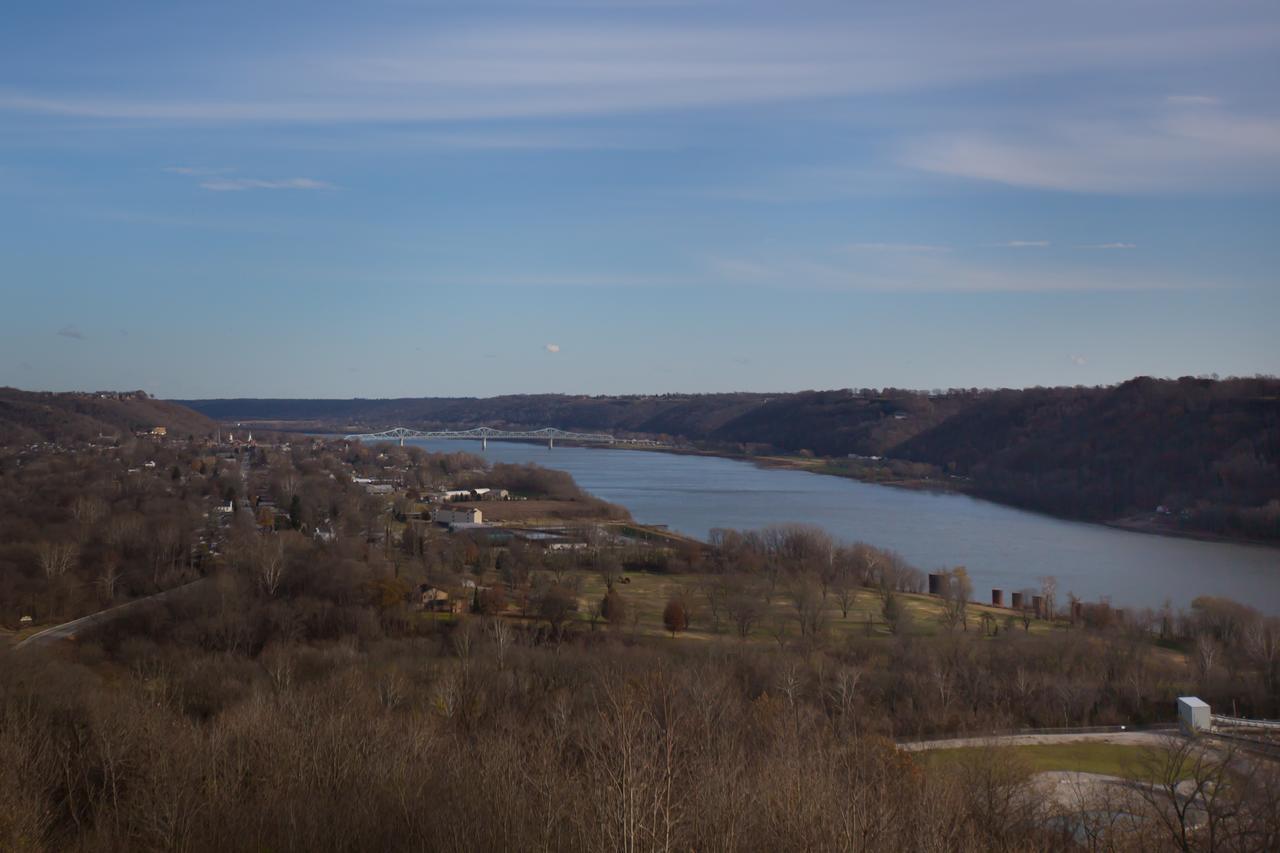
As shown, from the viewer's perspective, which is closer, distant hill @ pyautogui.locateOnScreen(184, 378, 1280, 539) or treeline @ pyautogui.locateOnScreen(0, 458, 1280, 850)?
treeline @ pyautogui.locateOnScreen(0, 458, 1280, 850)

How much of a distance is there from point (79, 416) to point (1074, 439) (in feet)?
89.1

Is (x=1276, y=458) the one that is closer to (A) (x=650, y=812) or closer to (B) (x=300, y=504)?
(B) (x=300, y=504)

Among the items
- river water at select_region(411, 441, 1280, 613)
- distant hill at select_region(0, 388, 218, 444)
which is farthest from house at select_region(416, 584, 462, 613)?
distant hill at select_region(0, 388, 218, 444)

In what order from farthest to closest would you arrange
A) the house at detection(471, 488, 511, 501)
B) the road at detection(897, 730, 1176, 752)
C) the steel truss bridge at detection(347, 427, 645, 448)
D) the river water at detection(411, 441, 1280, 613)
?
1. the steel truss bridge at detection(347, 427, 645, 448)
2. the house at detection(471, 488, 511, 501)
3. the river water at detection(411, 441, 1280, 613)
4. the road at detection(897, 730, 1176, 752)

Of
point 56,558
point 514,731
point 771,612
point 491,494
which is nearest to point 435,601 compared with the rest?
point 771,612

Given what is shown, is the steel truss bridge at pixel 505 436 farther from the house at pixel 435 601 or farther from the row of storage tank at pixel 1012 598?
the house at pixel 435 601

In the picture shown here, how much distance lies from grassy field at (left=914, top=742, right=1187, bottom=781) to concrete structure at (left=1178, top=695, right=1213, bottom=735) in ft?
1.47

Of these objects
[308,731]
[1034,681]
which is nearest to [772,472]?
[1034,681]

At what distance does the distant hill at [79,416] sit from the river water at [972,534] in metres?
13.6

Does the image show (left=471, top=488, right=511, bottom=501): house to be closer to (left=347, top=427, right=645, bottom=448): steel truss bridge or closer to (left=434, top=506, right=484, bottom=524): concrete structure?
(left=434, top=506, right=484, bottom=524): concrete structure

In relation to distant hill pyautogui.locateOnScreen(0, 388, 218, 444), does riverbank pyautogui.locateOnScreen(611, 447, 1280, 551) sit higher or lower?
lower

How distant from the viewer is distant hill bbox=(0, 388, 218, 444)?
2555 centimetres

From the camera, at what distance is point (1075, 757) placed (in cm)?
643

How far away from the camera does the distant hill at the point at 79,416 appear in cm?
2555
